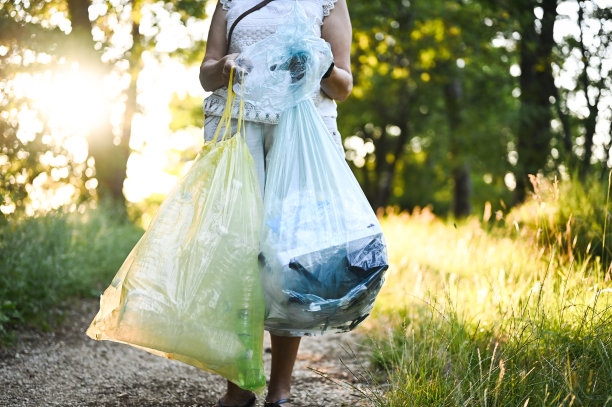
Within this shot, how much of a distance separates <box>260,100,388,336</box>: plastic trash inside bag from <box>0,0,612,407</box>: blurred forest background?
1.64 ft

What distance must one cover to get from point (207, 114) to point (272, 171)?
43cm

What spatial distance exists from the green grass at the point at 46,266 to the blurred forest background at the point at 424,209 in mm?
16

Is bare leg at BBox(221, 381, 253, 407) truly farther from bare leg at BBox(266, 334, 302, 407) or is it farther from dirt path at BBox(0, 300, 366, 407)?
dirt path at BBox(0, 300, 366, 407)

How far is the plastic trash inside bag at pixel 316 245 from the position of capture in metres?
1.88

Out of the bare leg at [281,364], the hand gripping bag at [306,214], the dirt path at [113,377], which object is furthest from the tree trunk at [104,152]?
the bare leg at [281,364]

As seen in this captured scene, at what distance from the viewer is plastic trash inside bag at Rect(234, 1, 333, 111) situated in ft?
6.77

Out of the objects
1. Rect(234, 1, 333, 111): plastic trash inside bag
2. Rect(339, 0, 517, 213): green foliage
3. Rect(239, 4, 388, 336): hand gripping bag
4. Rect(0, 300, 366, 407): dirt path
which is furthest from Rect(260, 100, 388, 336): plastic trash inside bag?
Rect(339, 0, 517, 213): green foliage

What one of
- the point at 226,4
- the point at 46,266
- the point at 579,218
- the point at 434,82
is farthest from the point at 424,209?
the point at 434,82

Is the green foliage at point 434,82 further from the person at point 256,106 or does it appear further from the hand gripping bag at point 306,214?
the hand gripping bag at point 306,214

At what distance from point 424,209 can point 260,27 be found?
5.44 meters

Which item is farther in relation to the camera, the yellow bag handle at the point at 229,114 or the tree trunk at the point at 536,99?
the tree trunk at the point at 536,99

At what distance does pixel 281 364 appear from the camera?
2285mm

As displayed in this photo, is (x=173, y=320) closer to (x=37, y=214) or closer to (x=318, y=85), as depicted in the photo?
(x=318, y=85)

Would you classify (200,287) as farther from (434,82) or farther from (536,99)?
(434,82)
